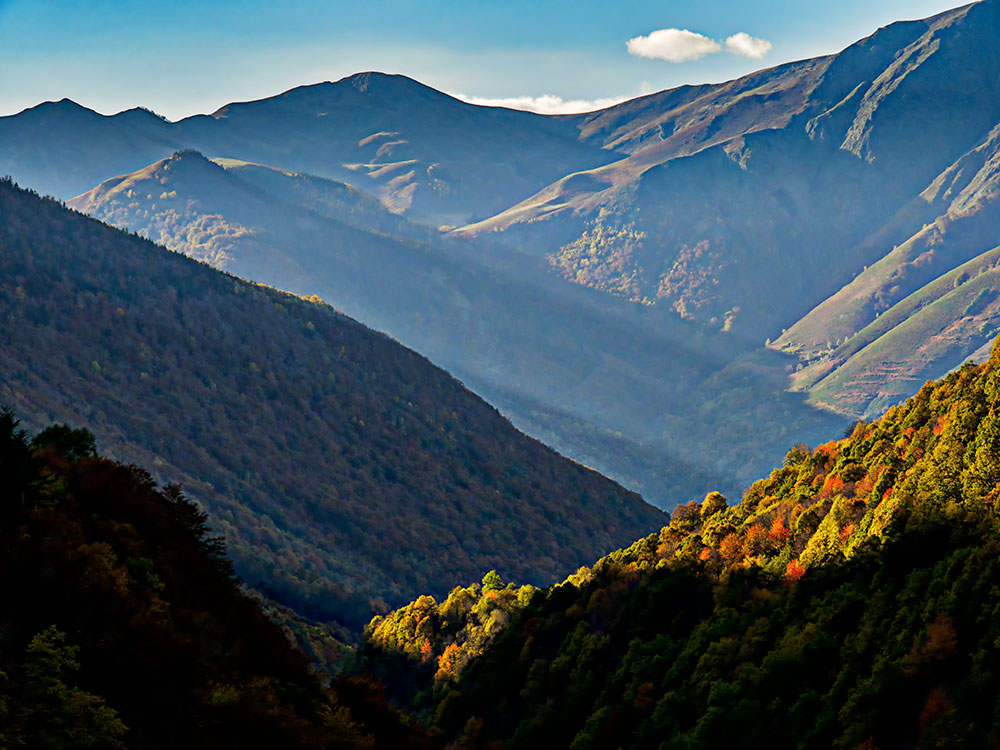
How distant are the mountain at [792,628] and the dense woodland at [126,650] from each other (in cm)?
1481

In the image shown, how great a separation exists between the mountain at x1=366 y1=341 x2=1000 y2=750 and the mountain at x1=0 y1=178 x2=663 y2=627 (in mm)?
55438

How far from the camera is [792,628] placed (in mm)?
45875

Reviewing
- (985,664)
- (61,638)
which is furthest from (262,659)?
(985,664)

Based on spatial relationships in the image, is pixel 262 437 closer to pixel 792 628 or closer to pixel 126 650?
pixel 792 628

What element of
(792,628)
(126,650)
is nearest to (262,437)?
(792,628)

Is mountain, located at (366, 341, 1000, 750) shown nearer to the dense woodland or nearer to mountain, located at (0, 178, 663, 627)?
the dense woodland

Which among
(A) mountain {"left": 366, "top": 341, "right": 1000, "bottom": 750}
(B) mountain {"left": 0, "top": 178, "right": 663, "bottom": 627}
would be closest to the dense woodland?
(A) mountain {"left": 366, "top": 341, "right": 1000, "bottom": 750}

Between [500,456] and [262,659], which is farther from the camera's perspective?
[500,456]

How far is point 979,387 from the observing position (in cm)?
5728

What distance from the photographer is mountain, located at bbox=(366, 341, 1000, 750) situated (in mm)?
38056

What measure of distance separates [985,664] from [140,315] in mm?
169069

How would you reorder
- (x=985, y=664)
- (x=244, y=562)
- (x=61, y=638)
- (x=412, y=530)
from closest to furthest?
(x=61, y=638) < (x=985, y=664) < (x=244, y=562) < (x=412, y=530)

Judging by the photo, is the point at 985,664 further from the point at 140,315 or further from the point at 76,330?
the point at 140,315

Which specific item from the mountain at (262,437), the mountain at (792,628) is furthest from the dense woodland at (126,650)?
the mountain at (262,437)
